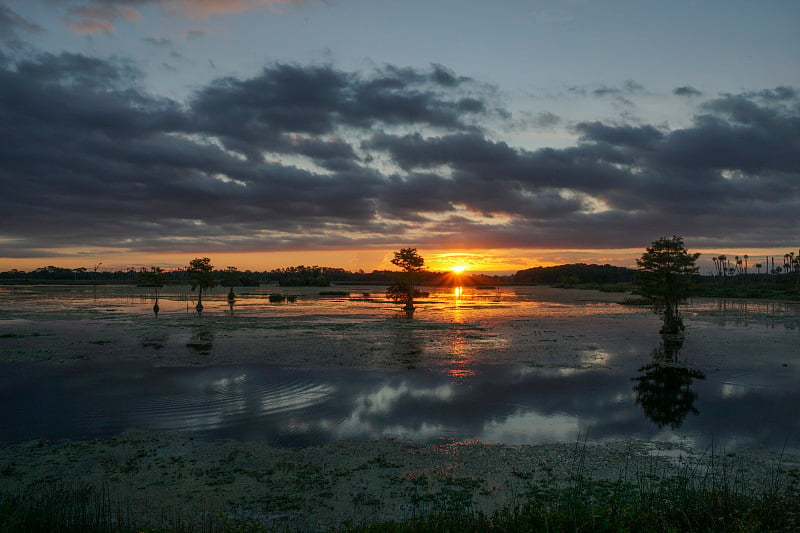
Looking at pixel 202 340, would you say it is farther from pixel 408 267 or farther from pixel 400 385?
pixel 408 267

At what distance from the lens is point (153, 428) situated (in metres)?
15.6

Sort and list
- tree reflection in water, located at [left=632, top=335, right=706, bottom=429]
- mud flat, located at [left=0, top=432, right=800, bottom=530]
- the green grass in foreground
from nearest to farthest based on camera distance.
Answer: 1. the green grass in foreground
2. mud flat, located at [left=0, top=432, right=800, bottom=530]
3. tree reflection in water, located at [left=632, top=335, right=706, bottom=429]

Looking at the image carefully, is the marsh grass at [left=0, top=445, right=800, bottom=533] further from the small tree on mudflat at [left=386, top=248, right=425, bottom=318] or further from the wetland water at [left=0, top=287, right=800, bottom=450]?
the small tree on mudflat at [left=386, top=248, right=425, bottom=318]

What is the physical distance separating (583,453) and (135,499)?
1131 cm

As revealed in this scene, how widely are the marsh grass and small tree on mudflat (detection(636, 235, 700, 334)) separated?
32425 mm

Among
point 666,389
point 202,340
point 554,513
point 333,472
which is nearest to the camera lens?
point 554,513

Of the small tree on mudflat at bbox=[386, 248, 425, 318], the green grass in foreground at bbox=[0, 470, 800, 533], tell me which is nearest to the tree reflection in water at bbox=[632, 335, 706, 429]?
the green grass in foreground at bbox=[0, 470, 800, 533]

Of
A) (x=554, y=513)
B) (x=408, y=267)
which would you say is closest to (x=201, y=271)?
(x=408, y=267)

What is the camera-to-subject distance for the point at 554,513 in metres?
8.51

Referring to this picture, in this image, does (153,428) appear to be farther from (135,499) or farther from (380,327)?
(380,327)

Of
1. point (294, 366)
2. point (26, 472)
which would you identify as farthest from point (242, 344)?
point (26, 472)

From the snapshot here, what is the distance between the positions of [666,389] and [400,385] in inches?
482

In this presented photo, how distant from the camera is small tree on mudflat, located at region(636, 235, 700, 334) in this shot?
40.6 meters

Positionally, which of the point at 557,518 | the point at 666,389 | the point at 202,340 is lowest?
the point at 666,389
